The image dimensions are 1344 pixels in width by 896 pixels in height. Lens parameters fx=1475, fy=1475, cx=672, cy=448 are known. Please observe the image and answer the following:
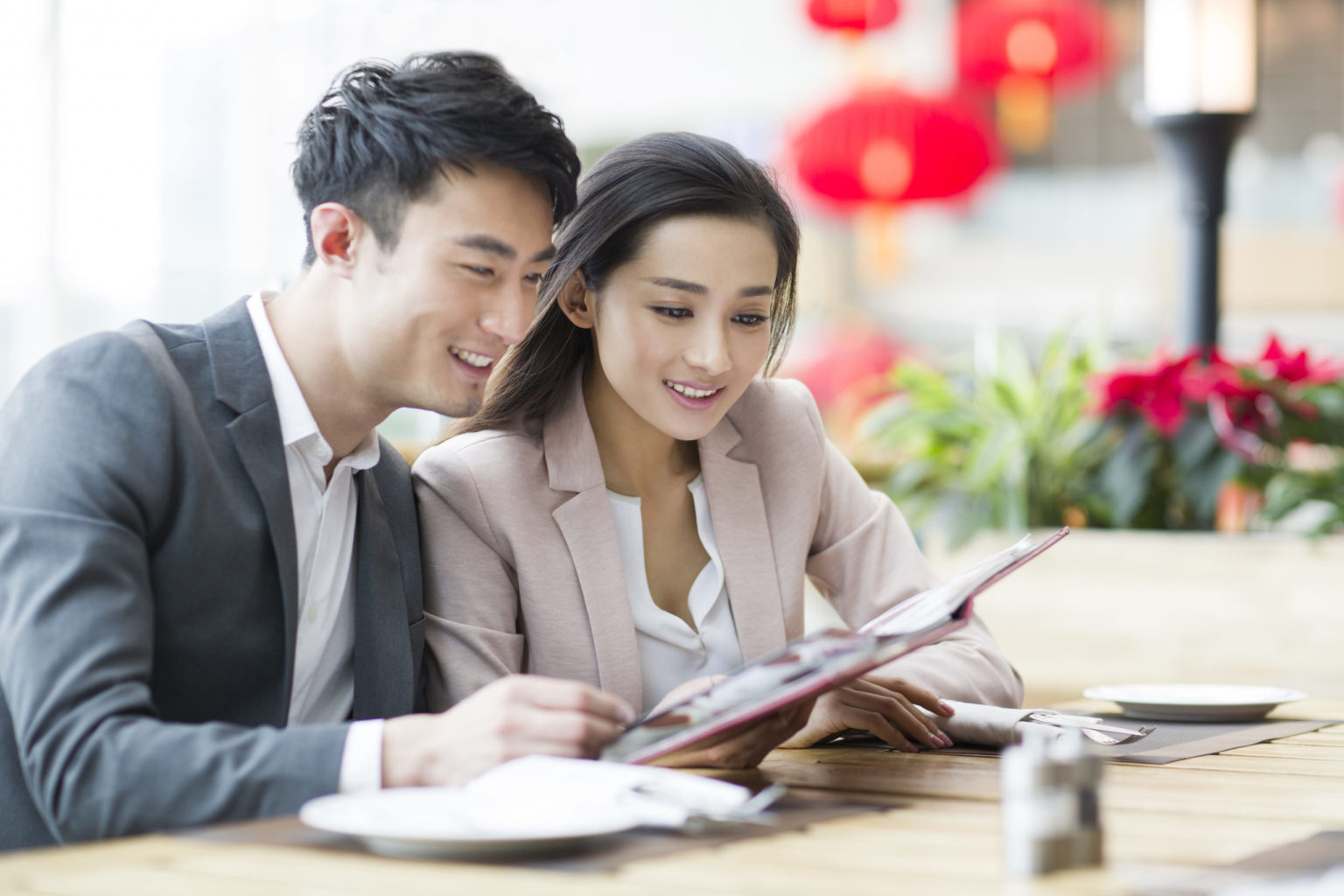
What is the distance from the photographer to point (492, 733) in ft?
3.32

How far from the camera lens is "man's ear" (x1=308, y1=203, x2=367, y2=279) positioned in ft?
4.34

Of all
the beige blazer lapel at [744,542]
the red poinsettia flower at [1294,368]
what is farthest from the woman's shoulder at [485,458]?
the red poinsettia flower at [1294,368]

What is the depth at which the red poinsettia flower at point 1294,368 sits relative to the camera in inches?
108

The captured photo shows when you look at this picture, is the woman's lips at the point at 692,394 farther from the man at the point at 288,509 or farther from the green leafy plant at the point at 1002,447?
the green leafy plant at the point at 1002,447

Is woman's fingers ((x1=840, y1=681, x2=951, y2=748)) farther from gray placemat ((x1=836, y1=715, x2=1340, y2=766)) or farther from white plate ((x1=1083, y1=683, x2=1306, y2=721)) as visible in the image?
white plate ((x1=1083, y1=683, x2=1306, y2=721))

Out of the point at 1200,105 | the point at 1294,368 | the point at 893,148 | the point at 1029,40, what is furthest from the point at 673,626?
the point at 1029,40

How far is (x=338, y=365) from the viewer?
1355 millimetres

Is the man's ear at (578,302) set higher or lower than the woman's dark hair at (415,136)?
lower

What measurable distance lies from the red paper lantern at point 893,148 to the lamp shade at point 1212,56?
1744 millimetres

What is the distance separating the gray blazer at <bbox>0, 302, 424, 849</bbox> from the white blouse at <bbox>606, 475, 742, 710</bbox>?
0.90ft

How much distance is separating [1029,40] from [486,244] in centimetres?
441

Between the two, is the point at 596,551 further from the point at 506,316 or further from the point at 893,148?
the point at 893,148

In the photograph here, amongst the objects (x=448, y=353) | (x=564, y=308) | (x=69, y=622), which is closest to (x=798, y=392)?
(x=564, y=308)

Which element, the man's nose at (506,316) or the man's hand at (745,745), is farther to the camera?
the man's nose at (506,316)
